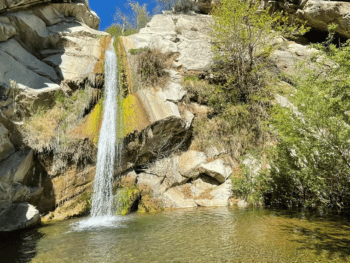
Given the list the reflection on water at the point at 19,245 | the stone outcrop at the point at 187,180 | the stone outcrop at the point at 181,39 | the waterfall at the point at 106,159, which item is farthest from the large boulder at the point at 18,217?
the stone outcrop at the point at 181,39

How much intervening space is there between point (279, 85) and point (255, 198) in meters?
8.28

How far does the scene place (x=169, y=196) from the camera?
476 inches

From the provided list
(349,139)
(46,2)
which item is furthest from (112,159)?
(46,2)

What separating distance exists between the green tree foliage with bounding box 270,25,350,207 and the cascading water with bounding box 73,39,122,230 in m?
6.75

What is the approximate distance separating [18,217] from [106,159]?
13.3ft

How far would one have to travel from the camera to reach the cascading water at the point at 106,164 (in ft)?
Answer: 32.3

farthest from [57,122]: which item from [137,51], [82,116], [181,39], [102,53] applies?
[181,39]

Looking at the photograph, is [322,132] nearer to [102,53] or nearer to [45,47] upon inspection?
[102,53]

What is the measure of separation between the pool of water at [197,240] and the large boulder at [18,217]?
1.64 feet

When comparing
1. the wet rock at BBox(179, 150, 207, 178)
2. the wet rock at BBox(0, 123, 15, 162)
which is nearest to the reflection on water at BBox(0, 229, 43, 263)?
the wet rock at BBox(0, 123, 15, 162)

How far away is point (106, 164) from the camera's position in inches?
448

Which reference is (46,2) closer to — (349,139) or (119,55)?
(119,55)

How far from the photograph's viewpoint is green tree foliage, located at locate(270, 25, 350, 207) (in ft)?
20.9

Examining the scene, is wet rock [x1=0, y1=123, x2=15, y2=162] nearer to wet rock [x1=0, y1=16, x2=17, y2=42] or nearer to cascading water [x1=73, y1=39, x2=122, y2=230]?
cascading water [x1=73, y1=39, x2=122, y2=230]
